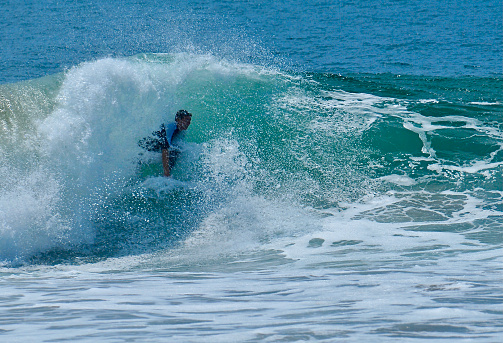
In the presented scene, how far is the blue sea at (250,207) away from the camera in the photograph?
3.32m

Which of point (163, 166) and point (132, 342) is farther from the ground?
point (163, 166)

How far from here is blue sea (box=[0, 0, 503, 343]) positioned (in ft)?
10.9

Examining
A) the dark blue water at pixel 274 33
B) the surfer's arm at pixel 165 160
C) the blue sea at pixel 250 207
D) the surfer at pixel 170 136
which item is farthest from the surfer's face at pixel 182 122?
the dark blue water at pixel 274 33

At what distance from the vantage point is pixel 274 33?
25.1 metres

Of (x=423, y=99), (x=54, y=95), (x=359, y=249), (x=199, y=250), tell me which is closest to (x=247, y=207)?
(x=199, y=250)

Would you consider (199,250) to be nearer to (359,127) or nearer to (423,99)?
(359,127)

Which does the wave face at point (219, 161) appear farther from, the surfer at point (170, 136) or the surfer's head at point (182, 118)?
the surfer's head at point (182, 118)

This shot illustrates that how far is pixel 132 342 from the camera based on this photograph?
2.81 metres

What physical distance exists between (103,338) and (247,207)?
4100 mm

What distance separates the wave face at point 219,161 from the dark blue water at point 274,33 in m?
4.10

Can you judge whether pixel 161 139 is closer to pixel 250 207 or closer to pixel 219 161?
pixel 219 161

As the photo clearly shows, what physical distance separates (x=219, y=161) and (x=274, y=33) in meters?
18.2

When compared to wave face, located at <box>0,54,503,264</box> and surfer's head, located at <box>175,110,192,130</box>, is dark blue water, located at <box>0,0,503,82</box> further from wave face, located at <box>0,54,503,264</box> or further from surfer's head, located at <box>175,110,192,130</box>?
surfer's head, located at <box>175,110,192,130</box>

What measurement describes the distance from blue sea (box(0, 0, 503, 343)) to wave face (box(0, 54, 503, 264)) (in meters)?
0.03
